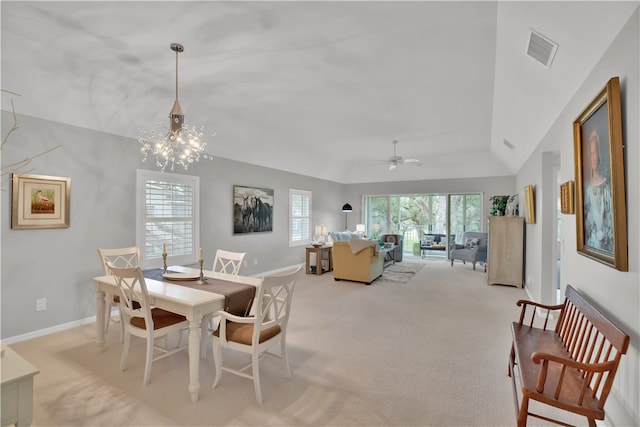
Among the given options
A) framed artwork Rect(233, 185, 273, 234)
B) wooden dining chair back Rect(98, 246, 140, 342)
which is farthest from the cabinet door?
wooden dining chair back Rect(98, 246, 140, 342)

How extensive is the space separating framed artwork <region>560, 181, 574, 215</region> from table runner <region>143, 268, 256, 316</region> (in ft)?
9.30

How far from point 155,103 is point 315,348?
3.62 m

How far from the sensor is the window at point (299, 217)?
7773 millimetres

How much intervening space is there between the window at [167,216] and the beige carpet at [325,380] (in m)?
1.28

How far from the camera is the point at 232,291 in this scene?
277 cm

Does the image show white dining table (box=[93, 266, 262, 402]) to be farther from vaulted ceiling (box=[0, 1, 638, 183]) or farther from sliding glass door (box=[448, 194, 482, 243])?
sliding glass door (box=[448, 194, 482, 243])

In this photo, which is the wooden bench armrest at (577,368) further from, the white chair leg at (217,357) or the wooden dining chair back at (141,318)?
the wooden dining chair back at (141,318)

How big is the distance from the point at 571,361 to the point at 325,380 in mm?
1768

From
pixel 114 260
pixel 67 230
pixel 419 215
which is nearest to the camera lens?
pixel 67 230

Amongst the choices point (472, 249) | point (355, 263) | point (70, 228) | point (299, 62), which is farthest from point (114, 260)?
point (472, 249)

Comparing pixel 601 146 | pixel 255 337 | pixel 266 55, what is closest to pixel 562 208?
pixel 601 146

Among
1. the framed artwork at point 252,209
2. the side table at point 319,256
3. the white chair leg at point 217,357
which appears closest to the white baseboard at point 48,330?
the white chair leg at point 217,357

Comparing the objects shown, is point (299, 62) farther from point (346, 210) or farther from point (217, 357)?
point (346, 210)

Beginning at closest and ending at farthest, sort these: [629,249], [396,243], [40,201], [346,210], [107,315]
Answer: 1. [629,249]
2. [107,315]
3. [40,201]
4. [396,243]
5. [346,210]
